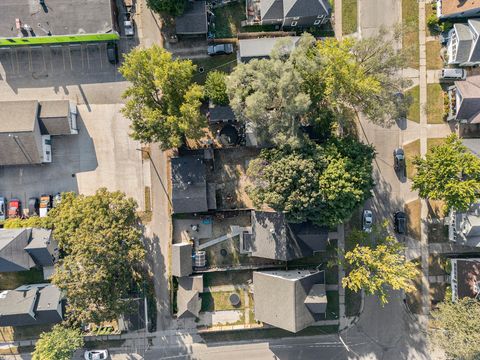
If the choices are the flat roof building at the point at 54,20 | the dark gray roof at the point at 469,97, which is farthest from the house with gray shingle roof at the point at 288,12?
the dark gray roof at the point at 469,97

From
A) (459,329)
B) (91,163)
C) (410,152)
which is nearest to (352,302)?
(459,329)

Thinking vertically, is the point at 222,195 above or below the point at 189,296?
above

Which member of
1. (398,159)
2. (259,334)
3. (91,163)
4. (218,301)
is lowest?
(259,334)

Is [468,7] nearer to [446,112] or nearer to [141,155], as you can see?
[446,112]

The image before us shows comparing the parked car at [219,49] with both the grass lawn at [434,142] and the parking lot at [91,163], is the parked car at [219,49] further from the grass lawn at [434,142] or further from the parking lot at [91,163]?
the grass lawn at [434,142]

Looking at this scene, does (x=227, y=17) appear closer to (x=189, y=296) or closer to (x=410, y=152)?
(x=410, y=152)

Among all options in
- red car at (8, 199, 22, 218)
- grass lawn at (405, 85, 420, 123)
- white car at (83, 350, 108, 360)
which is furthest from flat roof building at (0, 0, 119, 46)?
white car at (83, 350, 108, 360)

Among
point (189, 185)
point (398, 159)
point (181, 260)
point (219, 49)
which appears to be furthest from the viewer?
point (398, 159)
